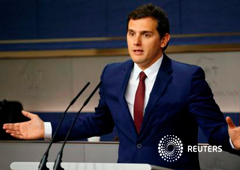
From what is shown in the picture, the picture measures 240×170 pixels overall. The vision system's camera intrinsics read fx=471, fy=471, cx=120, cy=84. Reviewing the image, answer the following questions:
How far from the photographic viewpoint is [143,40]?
1.96 m

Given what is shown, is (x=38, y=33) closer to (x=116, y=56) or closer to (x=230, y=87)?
(x=116, y=56)

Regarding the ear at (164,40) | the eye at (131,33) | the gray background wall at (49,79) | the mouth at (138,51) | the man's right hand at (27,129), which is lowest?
the gray background wall at (49,79)

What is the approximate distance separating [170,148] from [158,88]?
0.83 ft

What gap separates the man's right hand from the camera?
193 centimetres

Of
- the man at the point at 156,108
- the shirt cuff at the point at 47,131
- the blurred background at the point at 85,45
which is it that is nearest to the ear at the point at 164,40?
the man at the point at 156,108

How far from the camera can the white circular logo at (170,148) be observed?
1944 mm

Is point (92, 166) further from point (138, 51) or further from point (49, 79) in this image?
point (49, 79)

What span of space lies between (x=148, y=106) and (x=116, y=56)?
277 centimetres

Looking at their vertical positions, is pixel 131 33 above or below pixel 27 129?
above

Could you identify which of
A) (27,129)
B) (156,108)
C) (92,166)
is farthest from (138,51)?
(92,166)

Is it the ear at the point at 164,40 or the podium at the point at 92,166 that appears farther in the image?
the ear at the point at 164,40

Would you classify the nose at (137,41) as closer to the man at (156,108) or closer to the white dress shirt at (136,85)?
the man at (156,108)

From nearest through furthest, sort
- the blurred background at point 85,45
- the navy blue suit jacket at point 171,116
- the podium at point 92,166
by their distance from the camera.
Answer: the podium at point 92,166 < the navy blue suit jacket at point 171,116 < the blurred background at point 85,45

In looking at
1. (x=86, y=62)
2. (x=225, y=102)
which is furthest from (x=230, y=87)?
(x=86, y=62)
